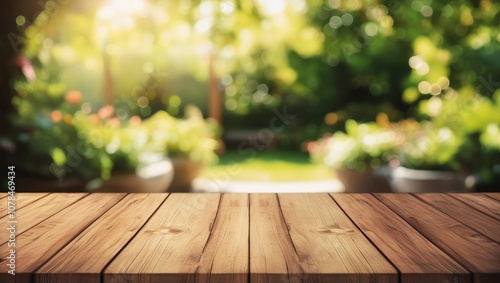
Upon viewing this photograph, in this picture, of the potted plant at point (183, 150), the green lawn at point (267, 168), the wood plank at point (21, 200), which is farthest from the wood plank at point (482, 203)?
the green lawn at point (267, 168)

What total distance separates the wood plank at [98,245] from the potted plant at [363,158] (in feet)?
15.6

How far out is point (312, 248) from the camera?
130cm

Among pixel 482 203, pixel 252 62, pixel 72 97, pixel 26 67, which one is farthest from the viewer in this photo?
pixel 252 62

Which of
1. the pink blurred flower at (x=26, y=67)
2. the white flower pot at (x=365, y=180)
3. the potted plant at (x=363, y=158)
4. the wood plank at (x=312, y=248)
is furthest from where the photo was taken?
the potted plant at (x=363, y=158)

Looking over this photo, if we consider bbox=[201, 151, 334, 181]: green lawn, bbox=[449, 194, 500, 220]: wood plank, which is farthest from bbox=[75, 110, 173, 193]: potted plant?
bbox=[449, 194, 500, 220]: wood plank

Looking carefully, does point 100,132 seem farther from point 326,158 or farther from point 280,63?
point 280,63

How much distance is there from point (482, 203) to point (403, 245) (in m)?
0.65

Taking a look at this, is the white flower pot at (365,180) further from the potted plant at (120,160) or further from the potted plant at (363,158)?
the potted plant at (120,160)

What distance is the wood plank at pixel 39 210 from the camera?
1.53m

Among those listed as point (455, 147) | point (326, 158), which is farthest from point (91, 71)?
point (455, 147)

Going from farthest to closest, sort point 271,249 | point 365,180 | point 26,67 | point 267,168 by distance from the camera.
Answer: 1. point 267,168
2. point 365,180
3. point 26,67
4. point 271,249

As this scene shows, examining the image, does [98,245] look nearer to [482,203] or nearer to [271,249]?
[271,249]

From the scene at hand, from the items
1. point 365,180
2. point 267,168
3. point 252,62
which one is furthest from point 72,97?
point 252,62

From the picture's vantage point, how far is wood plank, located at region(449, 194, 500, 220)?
171 centimetres
